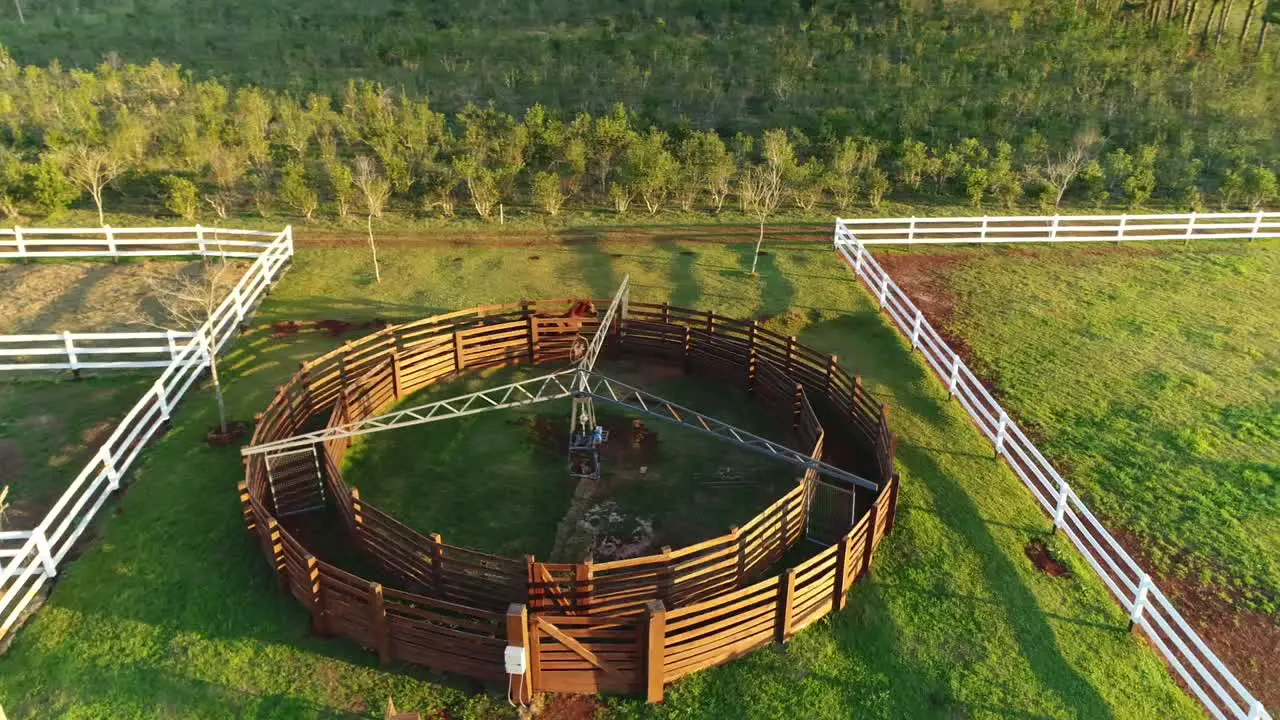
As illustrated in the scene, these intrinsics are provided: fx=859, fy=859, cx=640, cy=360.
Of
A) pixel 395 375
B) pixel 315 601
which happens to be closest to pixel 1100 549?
pixel 315 601

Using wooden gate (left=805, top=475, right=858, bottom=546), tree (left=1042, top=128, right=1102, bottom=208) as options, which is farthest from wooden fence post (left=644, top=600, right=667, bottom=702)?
tree (left=1042, top=128, right=1102, bottom=208)

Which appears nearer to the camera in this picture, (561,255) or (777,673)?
(777,673)

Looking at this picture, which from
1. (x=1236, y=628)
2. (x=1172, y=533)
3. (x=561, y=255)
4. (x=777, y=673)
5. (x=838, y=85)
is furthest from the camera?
(x=838, y=85)

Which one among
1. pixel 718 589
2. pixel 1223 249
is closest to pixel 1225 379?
Result: pixel 1223 249

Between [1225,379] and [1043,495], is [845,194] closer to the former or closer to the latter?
[1225,379]

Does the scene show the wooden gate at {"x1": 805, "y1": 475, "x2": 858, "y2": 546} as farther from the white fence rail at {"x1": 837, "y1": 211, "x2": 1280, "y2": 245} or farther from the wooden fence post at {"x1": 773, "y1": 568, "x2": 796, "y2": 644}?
the white fence rail at {"x1": 837, "y1": 211, "x2": 1280, "y2": 245}

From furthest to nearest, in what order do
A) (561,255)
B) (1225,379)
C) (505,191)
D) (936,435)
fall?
(505,191) < (561,255) < (1225,379) < (936,435)

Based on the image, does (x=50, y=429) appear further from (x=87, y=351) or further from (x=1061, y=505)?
(x=1061, y=505)

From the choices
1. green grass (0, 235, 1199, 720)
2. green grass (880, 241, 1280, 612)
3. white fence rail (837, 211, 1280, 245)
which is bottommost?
green grass (0, 235, 1199, 720)
